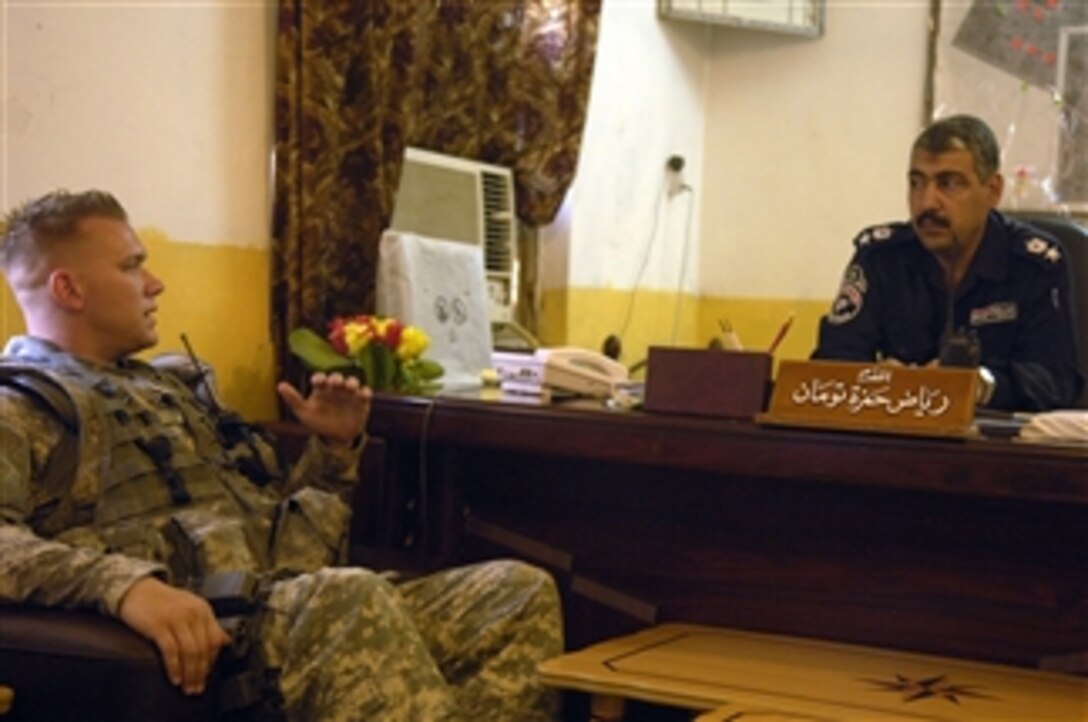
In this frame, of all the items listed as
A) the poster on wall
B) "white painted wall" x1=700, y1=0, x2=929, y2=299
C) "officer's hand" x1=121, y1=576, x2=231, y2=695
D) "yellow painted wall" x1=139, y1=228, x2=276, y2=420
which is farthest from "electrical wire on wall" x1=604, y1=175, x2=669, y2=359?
"officer's hand" x1=121, y1=576, x2=231, y2=695

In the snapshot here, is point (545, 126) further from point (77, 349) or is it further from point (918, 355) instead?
point (77, 349)

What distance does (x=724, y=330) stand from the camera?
222 centimetres

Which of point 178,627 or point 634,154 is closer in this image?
point 178,627

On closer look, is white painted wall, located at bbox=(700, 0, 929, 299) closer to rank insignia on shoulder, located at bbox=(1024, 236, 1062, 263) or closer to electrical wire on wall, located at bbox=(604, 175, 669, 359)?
electrical wire on wall, located at bbox=(604, 175, 669, 359)

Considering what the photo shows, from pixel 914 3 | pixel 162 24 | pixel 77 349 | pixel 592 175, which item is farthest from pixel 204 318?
pixel 914 3

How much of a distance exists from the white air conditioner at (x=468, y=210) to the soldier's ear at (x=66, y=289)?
133 centimetres

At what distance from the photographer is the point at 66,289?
1.99 meters

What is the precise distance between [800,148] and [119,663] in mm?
3511

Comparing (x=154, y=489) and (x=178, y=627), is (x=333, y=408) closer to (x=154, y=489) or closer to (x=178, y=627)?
(x=154, y=489)

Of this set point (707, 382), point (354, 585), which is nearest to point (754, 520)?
point (707, 382)

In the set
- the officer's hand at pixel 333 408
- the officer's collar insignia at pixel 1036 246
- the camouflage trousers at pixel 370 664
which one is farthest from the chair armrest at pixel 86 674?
the officer's collar insignia at pixel 1036 246

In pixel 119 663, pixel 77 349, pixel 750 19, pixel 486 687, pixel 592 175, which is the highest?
pixel 750 19

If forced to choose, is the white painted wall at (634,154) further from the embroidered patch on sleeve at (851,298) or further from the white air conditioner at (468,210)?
the embroidered patch on sleeve at (851,298)

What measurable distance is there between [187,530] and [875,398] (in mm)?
967
